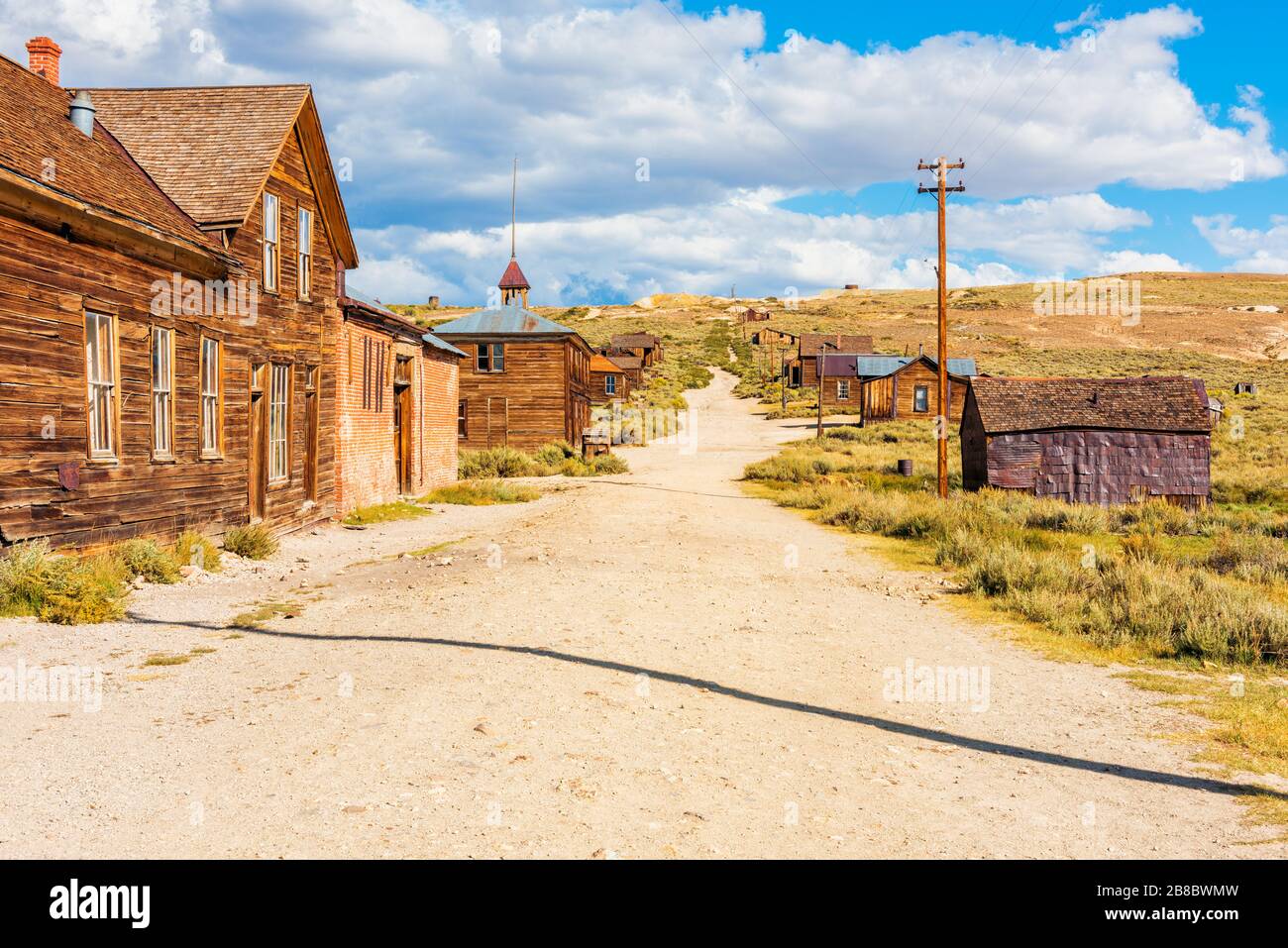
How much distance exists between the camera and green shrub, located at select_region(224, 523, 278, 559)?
13680 mm

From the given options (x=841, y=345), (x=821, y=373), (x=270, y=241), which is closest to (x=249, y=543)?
(x=270, y=241)

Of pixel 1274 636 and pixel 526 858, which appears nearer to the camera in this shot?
pixel 526 858

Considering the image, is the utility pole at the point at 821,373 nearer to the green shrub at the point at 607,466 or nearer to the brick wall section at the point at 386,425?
the green shrub at the point at 607,466

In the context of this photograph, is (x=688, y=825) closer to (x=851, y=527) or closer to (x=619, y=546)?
(x=619, y=546)

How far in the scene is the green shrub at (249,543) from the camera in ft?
44.9

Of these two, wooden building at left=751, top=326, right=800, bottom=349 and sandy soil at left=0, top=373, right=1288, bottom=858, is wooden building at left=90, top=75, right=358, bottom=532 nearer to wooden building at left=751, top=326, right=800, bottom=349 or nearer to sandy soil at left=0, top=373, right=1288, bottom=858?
sandy soil at left=0, top=373, right=1288, bottom=858

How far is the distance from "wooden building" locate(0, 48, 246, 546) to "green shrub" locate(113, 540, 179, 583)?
28 cm

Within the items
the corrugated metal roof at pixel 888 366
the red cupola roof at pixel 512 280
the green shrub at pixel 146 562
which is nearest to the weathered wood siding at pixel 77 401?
the green shrub at pixel 146 562

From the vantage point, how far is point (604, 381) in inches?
2352

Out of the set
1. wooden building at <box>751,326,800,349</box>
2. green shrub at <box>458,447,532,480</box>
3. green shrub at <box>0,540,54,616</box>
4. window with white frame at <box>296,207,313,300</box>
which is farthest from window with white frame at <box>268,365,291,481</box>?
wooden building at <box>751,326,800,349</box>

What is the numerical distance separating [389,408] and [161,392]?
30.7 ft
